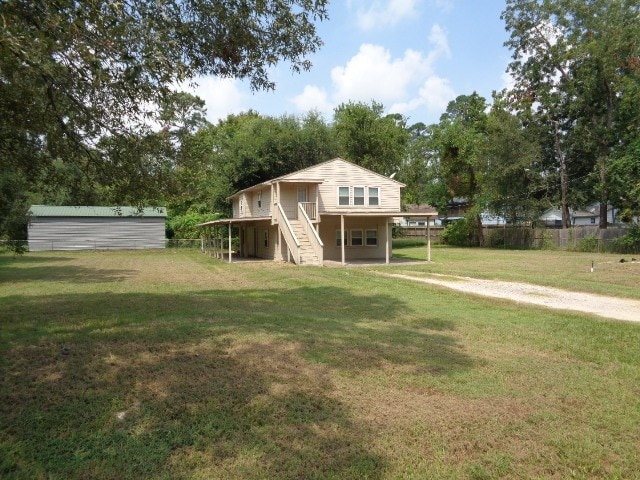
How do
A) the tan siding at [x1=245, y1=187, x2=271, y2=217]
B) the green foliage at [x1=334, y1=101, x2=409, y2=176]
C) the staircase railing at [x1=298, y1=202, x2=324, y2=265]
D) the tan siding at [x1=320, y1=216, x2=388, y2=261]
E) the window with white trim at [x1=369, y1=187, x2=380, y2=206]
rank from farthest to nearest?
the green foliage at [x1=334, y1=101, x2=409, y2=176]
the tan siding at [x1=320, y1=216, x2=388, y2=261]
the window with white trim at [x1=369, y1=187, x2=380, y2=206]
the tan siding at [x1=245, y1=187, x2=271, y2=217]
the staircase railing at [x1=298, y1=202, x2=324, y2=265]

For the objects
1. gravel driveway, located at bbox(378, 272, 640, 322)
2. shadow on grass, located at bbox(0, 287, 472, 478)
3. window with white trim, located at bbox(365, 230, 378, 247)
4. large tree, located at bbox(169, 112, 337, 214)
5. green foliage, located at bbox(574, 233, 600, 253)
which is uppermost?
large tree, located at bbox(169, 112, 337, 214)

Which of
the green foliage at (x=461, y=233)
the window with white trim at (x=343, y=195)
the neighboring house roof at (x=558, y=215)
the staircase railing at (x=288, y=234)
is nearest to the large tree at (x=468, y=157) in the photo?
the green foliage at (x=461, y=233)

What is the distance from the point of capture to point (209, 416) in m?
4.31

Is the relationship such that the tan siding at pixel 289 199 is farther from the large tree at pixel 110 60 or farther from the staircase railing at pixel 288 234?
the large tree at pixel 110 60

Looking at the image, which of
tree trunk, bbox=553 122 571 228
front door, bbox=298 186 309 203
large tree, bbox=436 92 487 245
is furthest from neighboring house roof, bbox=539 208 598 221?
front door, bbox=298 186 309 203

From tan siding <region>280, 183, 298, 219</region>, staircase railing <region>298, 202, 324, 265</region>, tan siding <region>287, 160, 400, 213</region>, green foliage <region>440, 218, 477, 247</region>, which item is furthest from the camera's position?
green foliage <region>440, 218, 477, 247</region>

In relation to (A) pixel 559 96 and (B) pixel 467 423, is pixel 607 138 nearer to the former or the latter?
(A) pixel 559 96

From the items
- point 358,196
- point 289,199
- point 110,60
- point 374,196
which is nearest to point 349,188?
point 358,196

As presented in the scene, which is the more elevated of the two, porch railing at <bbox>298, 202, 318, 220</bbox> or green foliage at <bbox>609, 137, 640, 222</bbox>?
green foliage at <bbox>609, 137, 640, 222</bbox>

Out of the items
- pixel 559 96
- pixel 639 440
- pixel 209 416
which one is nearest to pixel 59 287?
pixel 209 416

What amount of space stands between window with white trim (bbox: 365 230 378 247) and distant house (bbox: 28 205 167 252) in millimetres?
17155

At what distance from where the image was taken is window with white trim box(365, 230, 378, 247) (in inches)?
1152

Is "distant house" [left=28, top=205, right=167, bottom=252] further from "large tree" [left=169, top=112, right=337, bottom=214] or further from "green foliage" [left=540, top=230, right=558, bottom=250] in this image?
"green foliage" [left=540, top=230, right=558, bottom=250]

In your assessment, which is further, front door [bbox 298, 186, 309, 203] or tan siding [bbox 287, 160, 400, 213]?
tan siding [bbox 287, 160, 400, 213]
